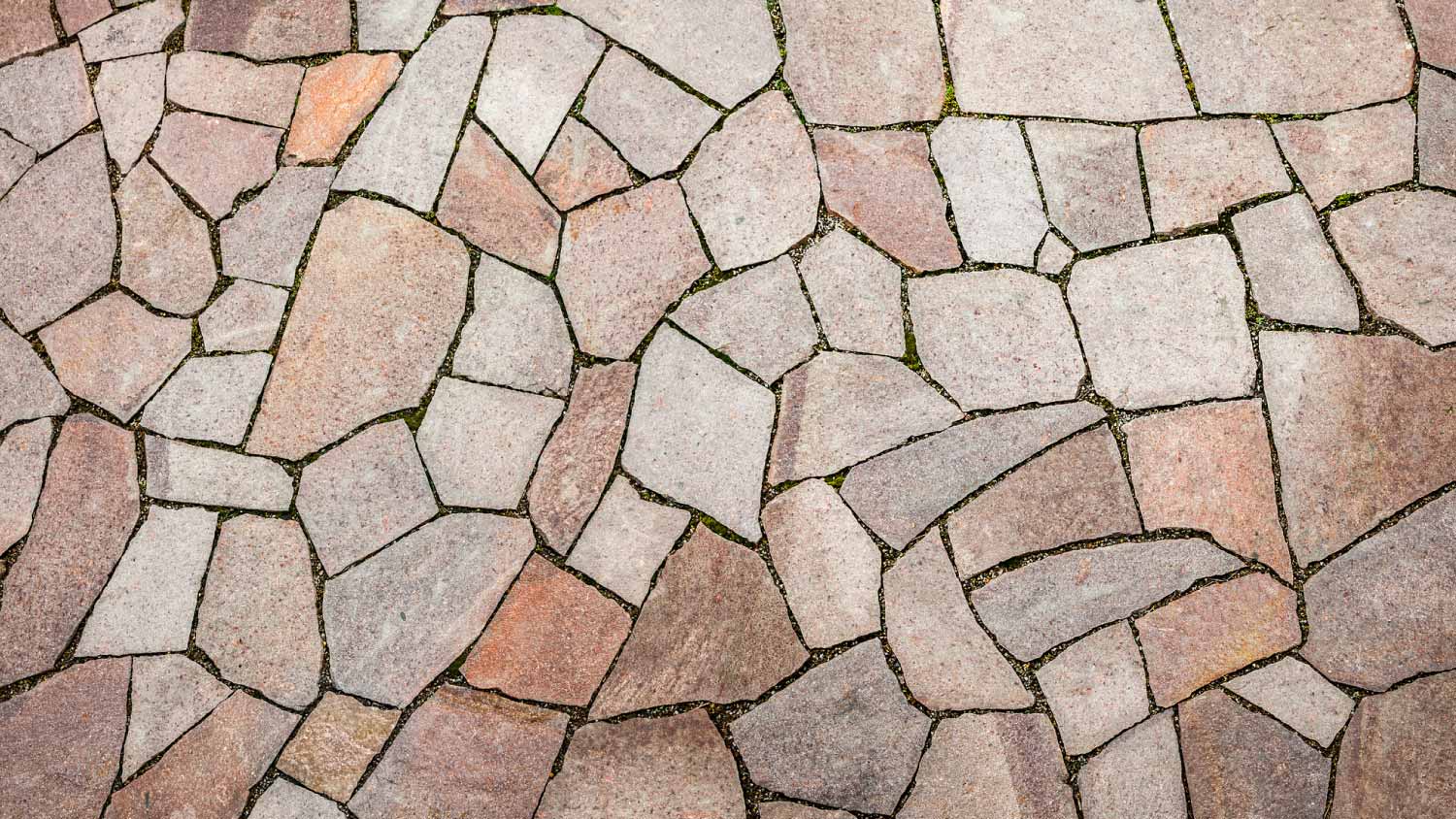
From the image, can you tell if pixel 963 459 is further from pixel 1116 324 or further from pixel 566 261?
pixel 566 261

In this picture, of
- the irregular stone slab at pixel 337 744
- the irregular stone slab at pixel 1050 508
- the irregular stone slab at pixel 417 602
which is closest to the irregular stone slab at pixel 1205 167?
the irregular stone slab at pixel 1050 508

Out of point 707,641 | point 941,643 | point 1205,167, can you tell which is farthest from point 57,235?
point 1205,167

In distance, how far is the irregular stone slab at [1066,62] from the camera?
8.20 feet

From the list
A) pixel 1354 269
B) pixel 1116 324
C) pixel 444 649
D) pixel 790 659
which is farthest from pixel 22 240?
pixel 1354 269

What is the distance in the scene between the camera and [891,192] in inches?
97.7

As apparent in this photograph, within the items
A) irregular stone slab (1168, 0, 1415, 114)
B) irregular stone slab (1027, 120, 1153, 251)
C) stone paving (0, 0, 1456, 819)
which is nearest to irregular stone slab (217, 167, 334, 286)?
stone paving (0, 0, 1456, 819)

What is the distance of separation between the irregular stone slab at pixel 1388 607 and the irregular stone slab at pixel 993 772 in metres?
0.75

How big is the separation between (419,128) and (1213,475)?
96.0 inches

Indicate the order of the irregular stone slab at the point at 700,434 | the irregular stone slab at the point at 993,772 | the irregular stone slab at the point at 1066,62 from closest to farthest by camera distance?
the irregular stone slab at the point at 993,772
the irregular stone slab at the point at 700,434
the irregular stone slab at the point at 1066,62

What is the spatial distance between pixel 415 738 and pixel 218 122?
1.89m

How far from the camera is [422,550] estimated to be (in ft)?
7.88

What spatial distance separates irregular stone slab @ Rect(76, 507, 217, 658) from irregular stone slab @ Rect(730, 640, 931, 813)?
60.9 inches

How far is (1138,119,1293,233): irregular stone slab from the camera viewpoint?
96.3 inches

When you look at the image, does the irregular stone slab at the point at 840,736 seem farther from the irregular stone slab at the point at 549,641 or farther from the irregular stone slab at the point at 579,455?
the irregular stone slab at the point at 579,455
